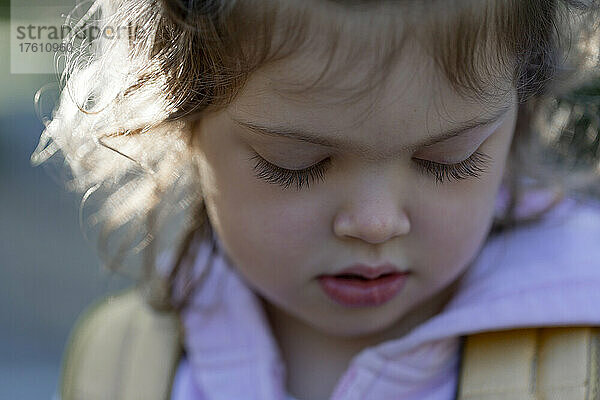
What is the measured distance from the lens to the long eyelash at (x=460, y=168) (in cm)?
81

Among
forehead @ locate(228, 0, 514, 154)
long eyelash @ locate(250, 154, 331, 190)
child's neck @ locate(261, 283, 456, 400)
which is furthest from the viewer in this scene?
child's neck @ locate(261, 283, 456, 400)

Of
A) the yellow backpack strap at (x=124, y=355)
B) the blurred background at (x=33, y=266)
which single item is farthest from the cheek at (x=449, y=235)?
the blurred background at (x=33, y=266)

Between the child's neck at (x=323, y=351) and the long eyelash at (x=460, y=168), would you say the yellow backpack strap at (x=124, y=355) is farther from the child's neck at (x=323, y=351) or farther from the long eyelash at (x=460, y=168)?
the long eyelash at (x=460, y=168)

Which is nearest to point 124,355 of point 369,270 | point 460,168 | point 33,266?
point 369,270

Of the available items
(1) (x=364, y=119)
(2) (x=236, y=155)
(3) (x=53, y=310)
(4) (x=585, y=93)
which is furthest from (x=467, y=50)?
(3) (x=53, y=310)

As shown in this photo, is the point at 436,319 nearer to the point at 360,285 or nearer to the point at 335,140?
the point at 360,285

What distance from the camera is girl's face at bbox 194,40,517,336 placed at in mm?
750

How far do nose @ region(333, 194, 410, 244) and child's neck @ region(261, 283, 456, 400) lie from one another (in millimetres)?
227

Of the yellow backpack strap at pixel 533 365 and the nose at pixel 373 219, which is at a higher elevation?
the nose at pixel 373 219

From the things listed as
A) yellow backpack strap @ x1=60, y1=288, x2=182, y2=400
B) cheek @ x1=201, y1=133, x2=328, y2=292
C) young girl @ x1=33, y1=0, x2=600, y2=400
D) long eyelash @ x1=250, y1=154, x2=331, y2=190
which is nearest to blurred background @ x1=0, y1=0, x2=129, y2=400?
yellow backpack strap @ x1=60, y1=288, x2=182, y2=400

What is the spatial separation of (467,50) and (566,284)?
305mm

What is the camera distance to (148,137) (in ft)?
3.29

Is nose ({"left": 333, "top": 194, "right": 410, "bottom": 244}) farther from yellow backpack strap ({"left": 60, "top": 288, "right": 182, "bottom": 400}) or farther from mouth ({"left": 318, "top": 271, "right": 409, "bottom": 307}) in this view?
yellow backpack strap ({"left": 60, "top": 288, "right": 182, "bottom": 400})

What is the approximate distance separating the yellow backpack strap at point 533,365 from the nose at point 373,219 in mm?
196
